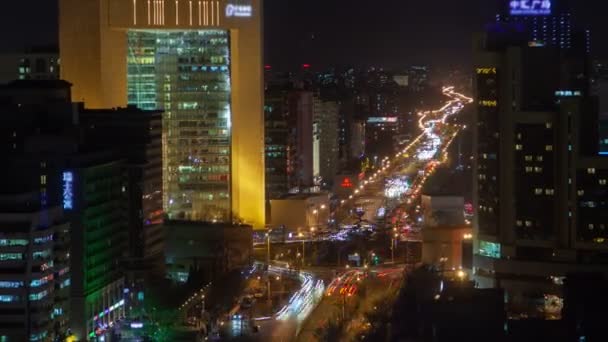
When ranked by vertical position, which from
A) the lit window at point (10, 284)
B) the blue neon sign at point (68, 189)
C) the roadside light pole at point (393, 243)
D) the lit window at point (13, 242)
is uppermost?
the blue neon sign at point (68, 189)

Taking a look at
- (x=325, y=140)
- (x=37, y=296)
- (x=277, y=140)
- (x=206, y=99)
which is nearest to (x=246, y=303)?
(x=37, y=296)

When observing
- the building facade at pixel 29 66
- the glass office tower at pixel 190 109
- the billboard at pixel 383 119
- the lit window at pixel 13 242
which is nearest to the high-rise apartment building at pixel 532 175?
the glass office tower at pixel 190 109

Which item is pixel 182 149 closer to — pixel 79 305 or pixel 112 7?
pixel 112 7

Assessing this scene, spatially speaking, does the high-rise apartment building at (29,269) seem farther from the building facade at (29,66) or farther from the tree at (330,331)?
the building facade at (29,66)

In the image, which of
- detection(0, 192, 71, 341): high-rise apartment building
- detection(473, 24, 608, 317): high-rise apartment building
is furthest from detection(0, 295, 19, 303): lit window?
detection(473, 24, 608, 317): high-rise apartment building

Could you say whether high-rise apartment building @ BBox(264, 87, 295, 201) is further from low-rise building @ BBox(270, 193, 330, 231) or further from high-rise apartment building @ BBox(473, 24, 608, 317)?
high-rise apartment building @ BBox(473, 24, 608, 317)

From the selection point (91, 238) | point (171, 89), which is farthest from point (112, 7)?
point (91, 238)
